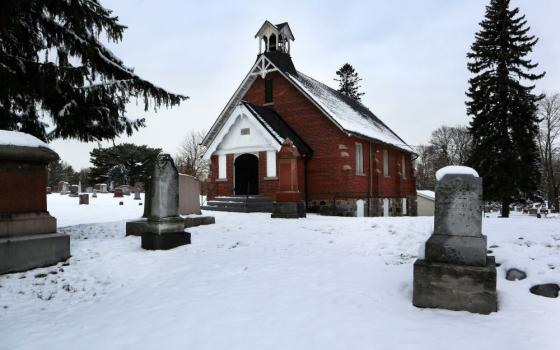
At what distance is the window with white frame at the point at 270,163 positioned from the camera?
1877 centimetres

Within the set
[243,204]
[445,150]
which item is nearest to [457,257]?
[243,204]

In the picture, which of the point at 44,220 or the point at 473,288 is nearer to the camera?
the point at 473,288

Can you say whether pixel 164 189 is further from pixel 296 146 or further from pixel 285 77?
Answer: pixel 285 77

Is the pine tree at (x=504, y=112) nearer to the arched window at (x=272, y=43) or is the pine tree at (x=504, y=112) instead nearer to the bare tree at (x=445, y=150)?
the arched window at (x=272, y=43)

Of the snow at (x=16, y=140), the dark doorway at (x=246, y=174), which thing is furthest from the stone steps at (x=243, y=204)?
the snow at (x=16, y=140)

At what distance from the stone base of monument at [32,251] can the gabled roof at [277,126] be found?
12.1 m

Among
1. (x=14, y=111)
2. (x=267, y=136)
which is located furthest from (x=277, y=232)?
(x=267, y=136)

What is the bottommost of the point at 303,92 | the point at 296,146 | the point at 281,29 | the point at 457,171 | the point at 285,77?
the point at 457,171

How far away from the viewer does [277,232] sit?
9.70 m

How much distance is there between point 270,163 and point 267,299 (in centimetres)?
1398

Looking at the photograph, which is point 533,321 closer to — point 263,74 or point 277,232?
point 277,232

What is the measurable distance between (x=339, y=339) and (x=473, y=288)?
188 cm

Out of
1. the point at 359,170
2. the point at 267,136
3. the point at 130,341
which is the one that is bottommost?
the point at 130,341

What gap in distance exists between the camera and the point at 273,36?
77.4ft
